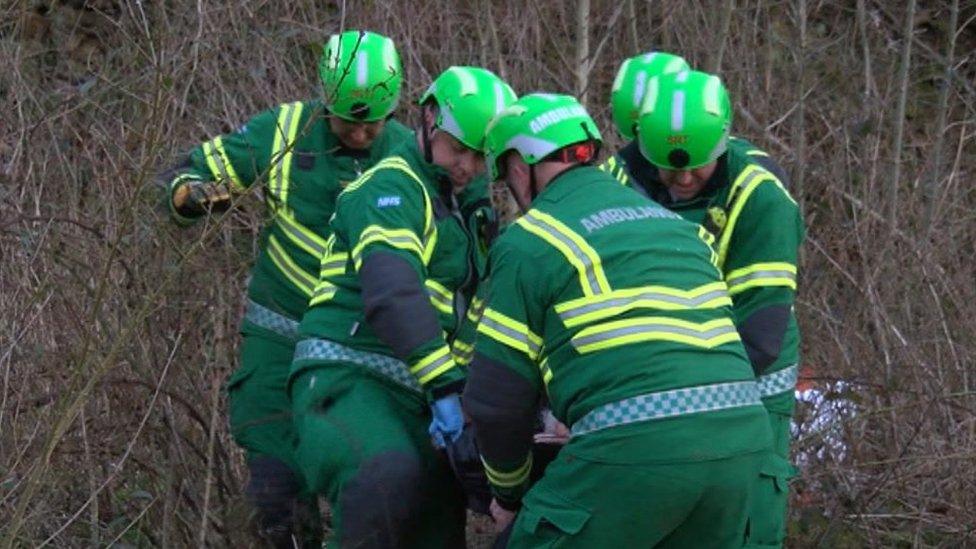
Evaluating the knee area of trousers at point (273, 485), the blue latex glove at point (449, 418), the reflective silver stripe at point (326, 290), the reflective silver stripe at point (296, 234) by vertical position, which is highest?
the reflective silver stripe at point (326, 290)

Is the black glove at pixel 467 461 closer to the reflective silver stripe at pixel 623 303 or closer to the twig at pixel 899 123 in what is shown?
the reflective silver stripe at pixel 623 303

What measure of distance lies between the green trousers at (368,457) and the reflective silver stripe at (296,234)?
60 centimetres

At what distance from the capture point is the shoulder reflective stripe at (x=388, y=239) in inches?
224

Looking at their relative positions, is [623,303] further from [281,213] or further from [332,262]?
[281,213]

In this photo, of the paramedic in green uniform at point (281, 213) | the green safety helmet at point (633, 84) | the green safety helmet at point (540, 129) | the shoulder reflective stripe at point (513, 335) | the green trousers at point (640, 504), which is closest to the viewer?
the green trousers at point (640, 504)

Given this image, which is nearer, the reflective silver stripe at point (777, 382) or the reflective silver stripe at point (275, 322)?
the reflective silver stripe at point (777, 382)

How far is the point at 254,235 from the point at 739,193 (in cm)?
254

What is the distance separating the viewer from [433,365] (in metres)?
5.62

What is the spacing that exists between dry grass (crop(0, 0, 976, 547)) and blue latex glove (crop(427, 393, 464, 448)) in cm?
66

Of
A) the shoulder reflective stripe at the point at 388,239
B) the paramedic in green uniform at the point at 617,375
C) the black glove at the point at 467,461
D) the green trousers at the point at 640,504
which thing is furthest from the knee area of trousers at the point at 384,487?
the green trousers at the point at 640,504

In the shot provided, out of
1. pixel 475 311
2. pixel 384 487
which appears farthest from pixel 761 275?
pixel 384 487

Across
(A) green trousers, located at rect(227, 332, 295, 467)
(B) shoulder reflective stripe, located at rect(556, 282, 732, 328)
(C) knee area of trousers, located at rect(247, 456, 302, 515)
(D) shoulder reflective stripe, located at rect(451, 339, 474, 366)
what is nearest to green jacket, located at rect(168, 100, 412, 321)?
(A) green trousers, located at rect(227, 332, 295, 467)

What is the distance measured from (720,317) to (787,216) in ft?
3.23

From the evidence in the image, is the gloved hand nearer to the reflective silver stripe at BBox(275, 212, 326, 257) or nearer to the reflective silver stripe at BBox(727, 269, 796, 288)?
the reflective silver stripe at BBox(275, 212, 326, 257)
